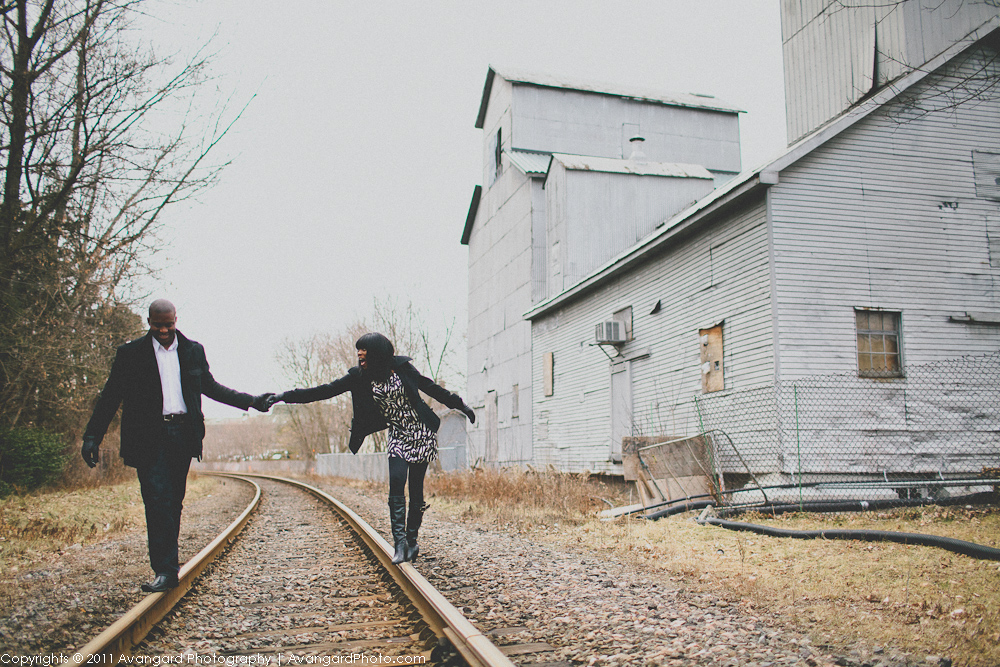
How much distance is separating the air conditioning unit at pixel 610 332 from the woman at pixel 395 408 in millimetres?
11016

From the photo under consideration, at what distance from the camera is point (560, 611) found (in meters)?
4.99

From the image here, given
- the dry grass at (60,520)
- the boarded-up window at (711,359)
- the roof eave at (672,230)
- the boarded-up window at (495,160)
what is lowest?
the dry grass at (60,520)

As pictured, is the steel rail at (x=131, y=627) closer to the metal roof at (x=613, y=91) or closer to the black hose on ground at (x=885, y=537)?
the black hose on ground at (x=885, y=537)

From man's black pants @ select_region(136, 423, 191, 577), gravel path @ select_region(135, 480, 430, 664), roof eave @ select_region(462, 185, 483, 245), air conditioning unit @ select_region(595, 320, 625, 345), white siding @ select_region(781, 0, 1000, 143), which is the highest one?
roof eave @ select_region(462, 185, 483, 245)

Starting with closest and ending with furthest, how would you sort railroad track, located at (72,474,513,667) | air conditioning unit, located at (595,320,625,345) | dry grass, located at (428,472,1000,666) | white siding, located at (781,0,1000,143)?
railroad track, located at (72,474,513,667), dry grass, located at (428,472,1000,666), white siding, located at (781,0,1000,143), air conditioning unit, located at (595,320,625,345)

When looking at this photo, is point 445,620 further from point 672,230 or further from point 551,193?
point 551,193

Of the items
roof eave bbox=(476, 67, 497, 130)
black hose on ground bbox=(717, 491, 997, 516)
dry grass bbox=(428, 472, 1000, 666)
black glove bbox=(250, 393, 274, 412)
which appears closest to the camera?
dry grass bbox=(428, 472, 1000, 666)

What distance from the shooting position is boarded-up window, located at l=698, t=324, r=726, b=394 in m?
14.1

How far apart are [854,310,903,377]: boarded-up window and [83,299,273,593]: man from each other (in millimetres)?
11346

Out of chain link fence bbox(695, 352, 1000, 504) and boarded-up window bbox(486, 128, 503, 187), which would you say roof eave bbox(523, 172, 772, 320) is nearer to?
chain link fence bbox(695, 352, 1000, 504)

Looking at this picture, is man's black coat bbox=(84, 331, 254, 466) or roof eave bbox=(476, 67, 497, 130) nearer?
man's black coat bbox=(84, 331, 254, 466)

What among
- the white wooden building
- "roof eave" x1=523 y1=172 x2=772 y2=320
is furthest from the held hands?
"roof eave" x1=523 y1=172 x2=772 y2=320

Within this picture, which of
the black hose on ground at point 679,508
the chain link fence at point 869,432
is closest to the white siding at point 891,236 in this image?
the chain link fence at point 869,432

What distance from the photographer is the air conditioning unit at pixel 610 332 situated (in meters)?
17.6
